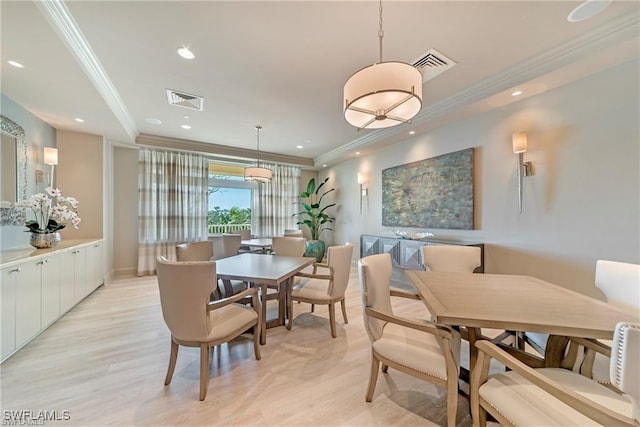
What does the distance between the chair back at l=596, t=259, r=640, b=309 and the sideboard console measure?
176cm

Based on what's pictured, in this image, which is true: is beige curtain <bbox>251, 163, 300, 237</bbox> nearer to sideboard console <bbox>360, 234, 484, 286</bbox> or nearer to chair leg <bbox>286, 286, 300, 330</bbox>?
sideboard console <bbox>360, 234, 484, 286</bbox>

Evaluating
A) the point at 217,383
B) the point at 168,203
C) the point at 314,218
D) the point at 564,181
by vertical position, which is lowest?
the point at 217,383

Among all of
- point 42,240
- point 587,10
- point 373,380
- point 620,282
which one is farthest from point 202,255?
point 587,10

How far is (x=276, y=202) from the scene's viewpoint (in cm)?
689

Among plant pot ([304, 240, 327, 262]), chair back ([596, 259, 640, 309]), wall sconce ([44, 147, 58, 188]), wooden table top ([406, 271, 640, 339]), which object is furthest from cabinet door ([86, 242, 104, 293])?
chair back ([596, 259, 640, 309])

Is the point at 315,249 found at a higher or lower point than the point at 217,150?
lower

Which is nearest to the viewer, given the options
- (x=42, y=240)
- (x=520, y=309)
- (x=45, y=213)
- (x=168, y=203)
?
(x=520, y=309)

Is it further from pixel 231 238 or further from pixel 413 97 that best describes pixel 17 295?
pixel 413 97

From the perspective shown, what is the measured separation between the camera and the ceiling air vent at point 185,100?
329 cm

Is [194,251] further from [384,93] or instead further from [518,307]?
[518,307]

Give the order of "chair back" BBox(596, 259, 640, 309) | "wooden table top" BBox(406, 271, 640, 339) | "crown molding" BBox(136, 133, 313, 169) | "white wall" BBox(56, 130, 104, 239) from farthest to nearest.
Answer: "crown molding" BBox(136, 133, 313, 169) < "white wall" BBox(56, 130, 104, 239) < "chair back" BBox(596, 259, 640, 309) < "wooden table top" BBox(406, 271, 640, 339)

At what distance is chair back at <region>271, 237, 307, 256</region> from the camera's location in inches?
143

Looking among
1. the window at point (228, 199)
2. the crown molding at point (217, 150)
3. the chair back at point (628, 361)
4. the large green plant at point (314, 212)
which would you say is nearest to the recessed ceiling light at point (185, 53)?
the crown molding at point (217, 150)

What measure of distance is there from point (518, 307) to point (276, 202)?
6030 mm
